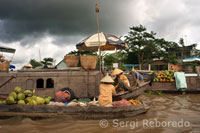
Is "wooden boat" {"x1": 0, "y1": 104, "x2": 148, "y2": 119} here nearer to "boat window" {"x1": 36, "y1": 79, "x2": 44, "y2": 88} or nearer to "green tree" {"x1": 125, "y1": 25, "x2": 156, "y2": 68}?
"boat window" {"x1": 36, "y1": 79, "x2": 44, "y2": 88}

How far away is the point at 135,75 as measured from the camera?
7.04 meters

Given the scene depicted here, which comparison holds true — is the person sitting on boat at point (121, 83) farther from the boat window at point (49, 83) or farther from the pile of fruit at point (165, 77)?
the pile of fruit at point (165, 77)

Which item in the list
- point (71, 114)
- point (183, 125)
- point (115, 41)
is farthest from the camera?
point (115, 41)

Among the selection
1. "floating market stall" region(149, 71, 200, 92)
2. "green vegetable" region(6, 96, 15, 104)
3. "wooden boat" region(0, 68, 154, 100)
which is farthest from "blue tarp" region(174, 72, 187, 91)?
"green vegetable" region(6, 96, 15, 104)

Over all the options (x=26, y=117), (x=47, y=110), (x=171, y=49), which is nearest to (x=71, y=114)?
(x=47, y=110)

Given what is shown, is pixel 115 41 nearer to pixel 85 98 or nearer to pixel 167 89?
pixel 85 98

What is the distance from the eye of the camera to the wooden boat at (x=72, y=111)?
431cm

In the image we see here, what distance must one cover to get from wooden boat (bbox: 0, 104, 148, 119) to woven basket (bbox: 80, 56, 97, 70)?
195 cm

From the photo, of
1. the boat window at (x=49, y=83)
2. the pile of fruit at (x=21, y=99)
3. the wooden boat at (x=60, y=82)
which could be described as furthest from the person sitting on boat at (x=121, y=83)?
the boat window at (x=49, y=83)

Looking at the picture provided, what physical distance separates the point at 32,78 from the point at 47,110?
2.26 m

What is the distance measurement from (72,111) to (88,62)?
2132 millimetres

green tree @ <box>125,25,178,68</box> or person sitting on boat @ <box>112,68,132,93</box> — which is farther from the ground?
green tree @ <box>125,25,178,68</box>

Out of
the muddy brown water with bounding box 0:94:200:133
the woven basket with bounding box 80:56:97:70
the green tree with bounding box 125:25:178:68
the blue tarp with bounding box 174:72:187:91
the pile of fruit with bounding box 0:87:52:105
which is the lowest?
the muddy brown water with bounding box 0:94:200:133

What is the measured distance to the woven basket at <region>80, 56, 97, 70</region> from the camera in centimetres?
565
